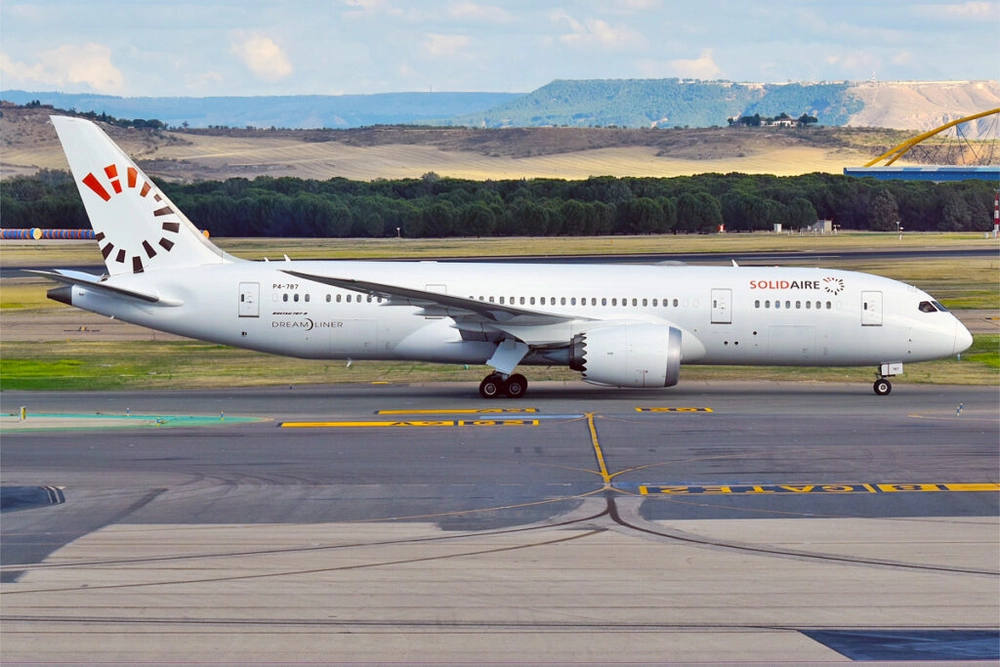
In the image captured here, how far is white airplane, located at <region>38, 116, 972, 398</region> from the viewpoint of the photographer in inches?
1383

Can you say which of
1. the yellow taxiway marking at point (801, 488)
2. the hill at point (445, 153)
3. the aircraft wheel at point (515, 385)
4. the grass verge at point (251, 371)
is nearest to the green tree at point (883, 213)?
the hill at point (445, 153)

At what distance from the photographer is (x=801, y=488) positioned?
23219 millimetres

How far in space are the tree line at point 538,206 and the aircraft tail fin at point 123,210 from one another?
205ft

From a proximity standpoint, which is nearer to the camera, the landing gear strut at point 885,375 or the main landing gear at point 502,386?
the main landing gear at point 502,386

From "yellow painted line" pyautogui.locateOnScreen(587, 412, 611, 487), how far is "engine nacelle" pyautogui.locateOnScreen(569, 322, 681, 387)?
1.71 meters

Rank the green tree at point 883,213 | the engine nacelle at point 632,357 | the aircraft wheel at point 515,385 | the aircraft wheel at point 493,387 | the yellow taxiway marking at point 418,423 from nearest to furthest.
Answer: the yellow taxiway marking at point 418,423 → the engine nacelle at point 632,357 → the aircraft wheel at point 493,387 → the aircraft wheel at point 515,385 → the green tree at point 883,213

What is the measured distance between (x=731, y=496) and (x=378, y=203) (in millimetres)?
83985

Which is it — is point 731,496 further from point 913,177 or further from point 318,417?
point 913,177

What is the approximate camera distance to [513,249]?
85375 mm

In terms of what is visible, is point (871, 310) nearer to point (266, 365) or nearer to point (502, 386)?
point (502, 386)

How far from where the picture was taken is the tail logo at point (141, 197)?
1403 inches

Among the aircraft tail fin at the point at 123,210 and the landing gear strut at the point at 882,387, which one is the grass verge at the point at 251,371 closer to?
the landing gear strut at the point at 882,387

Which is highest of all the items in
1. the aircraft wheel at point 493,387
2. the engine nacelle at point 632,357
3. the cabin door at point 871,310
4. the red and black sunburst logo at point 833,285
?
the red and black sunburst logo at point 833,285

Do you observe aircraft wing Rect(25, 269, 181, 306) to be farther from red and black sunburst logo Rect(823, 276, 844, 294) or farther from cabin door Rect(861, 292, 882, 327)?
cabin door Rect(861, 292, 882, 327)
